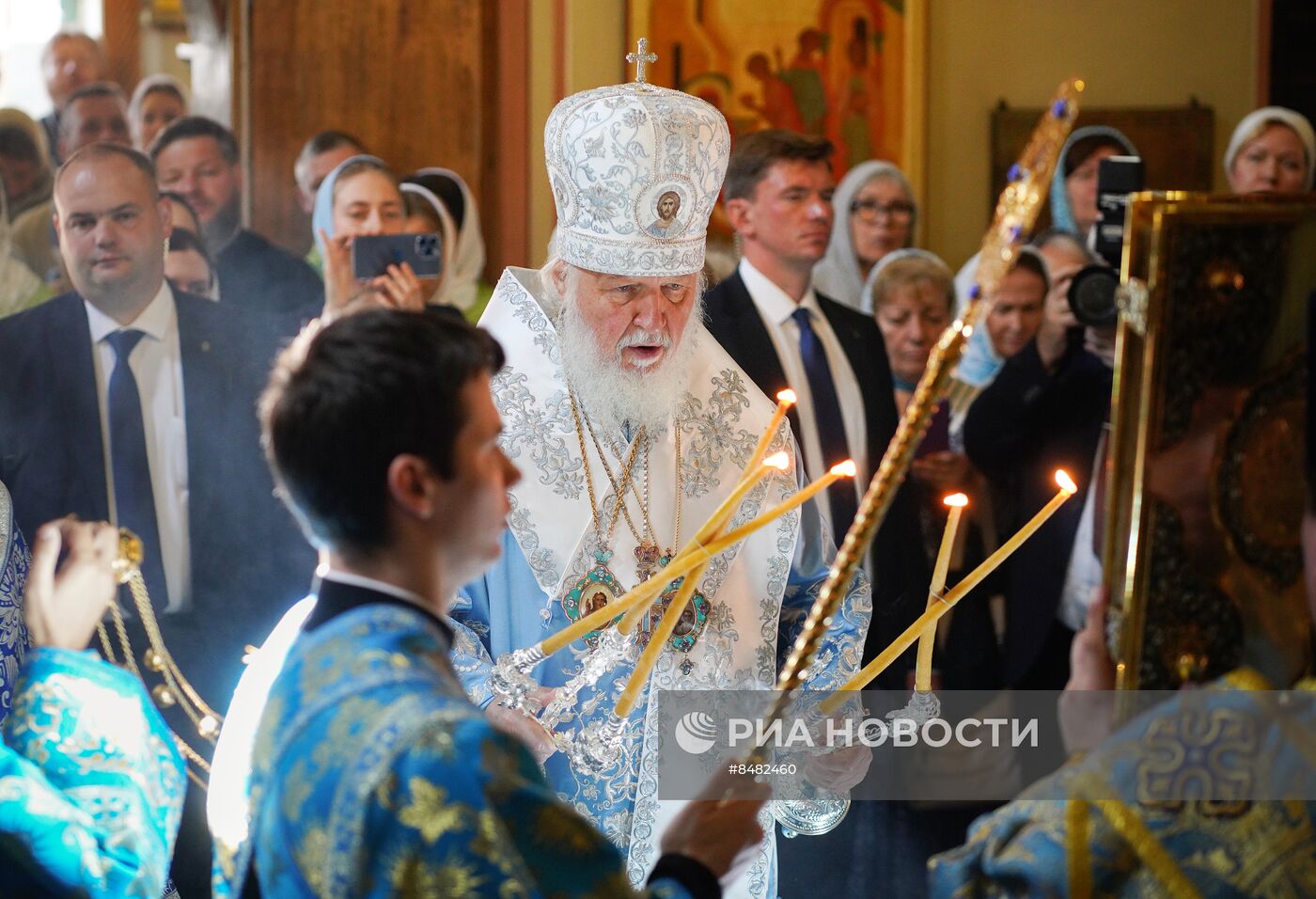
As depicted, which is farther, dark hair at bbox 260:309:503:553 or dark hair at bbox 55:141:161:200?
dark hair at bbox 55:141:161:200

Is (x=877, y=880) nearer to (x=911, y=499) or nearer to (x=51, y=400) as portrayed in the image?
(x=911, y=499)

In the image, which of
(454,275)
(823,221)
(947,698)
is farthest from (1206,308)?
(454,275)

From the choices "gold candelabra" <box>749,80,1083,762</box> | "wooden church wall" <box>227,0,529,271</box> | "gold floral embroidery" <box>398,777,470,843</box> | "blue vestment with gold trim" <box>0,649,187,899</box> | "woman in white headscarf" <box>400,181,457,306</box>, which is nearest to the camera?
"gold floral embroidery" <box>398,777,470,843</box>

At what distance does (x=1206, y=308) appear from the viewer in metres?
1.70

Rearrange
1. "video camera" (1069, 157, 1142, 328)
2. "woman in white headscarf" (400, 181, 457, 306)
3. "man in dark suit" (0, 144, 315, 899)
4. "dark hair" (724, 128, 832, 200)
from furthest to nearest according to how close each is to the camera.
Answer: "woman in white headscarf" (400, 181, 457, 306)
"dark hair" (724, 128, 832, 200)
"man in dark suit" (0, 144, 315, 899)
"video camera" (1069, 157, 1142, 328)

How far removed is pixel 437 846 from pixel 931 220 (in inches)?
195

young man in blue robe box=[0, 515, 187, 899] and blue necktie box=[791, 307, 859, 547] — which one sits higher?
blue necktie box=[791, 307, 859, 547]

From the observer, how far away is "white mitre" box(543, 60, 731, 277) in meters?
2.81

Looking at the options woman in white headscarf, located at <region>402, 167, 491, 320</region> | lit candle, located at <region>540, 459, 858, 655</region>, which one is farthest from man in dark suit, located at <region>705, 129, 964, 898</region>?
lit candle, located at <region>540, 459, 858, 655</region>

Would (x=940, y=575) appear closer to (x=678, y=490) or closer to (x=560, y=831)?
(x=678, y=490)

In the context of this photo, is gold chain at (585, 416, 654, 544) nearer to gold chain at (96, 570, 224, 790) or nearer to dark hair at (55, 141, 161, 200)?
gold chain at (96, 570, 224, 790)

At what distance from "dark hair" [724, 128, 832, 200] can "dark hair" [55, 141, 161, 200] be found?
5.24 ft

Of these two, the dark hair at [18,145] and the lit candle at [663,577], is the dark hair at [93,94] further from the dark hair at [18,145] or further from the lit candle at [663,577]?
the lit candle at [663,577]

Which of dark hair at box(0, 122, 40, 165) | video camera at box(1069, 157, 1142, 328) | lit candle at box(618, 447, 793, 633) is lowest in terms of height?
lit candle at box(618, 447, 793, 633)
